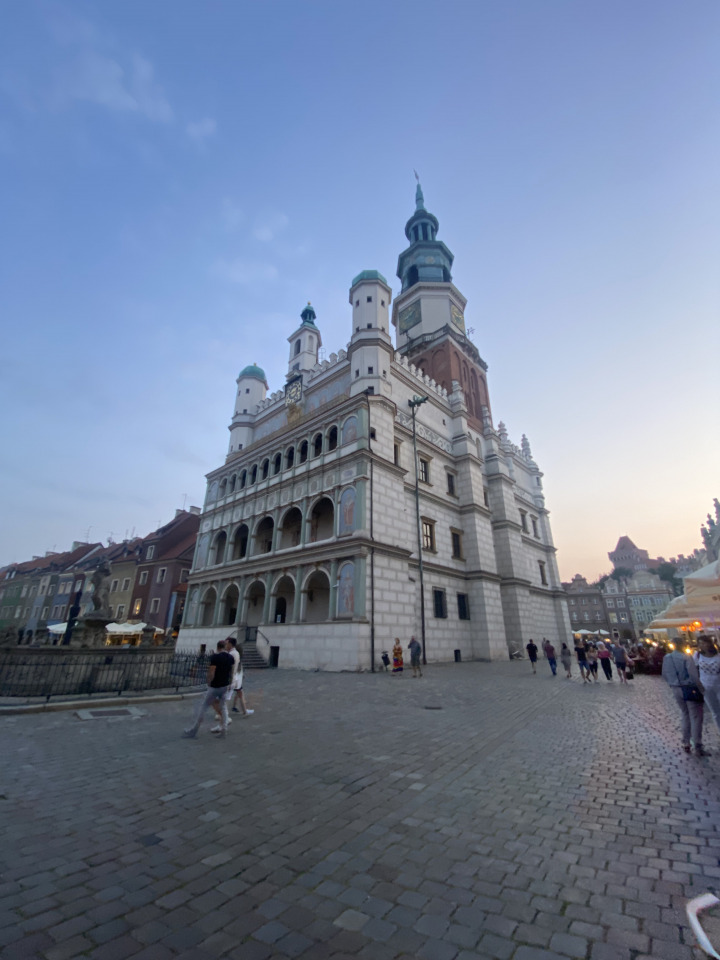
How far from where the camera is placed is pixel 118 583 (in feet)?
151

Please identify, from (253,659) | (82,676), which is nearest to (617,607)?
(253,659)

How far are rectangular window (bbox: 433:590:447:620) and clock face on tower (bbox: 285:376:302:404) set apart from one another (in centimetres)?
1728

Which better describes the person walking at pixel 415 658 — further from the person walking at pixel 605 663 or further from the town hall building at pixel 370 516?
the person walking at pixel 605 663

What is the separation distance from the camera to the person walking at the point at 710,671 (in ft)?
22.4

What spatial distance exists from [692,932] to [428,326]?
134ft

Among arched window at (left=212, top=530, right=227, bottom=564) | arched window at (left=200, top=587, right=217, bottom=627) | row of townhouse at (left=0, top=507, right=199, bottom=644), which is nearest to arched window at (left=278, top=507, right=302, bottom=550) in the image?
arched window at (left=212, top=530, right=227, bottom=564)

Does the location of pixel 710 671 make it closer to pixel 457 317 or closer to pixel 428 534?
pixel 428 534

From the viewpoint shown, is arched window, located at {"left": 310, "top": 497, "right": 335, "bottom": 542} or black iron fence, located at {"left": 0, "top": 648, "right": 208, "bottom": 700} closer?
black iron fence, located at {"left": 0, "top": 648, "right": 208, "bottom": 700}

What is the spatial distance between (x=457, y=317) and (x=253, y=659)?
35947mm

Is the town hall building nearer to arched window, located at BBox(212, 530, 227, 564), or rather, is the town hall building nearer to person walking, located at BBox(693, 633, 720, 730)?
arched window, located at BBox(212, 530, 227, 564)

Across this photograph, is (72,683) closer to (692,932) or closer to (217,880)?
(217,880)

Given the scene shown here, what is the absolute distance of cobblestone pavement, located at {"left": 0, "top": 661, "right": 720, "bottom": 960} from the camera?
257cm

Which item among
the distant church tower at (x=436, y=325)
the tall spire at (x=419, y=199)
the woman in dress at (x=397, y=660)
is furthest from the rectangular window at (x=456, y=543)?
the tall spire at (x=419, y=199)

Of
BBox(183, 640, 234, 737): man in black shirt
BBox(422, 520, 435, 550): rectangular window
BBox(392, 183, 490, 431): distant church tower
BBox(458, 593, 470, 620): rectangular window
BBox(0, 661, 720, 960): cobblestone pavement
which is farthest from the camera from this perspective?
BBox(392, 183, 490, 431): distant church tower
